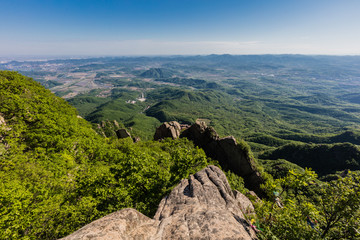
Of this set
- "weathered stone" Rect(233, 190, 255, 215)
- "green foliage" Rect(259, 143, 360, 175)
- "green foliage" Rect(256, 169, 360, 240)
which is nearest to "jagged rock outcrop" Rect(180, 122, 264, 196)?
"weathered stone" Rect(233, 190, 255, 215)

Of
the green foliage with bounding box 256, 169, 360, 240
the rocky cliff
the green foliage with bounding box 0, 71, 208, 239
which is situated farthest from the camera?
the rocky cliff

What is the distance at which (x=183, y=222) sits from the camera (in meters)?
14.3

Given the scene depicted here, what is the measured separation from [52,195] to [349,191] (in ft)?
101

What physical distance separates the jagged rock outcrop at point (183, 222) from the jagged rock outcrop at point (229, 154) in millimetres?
41082

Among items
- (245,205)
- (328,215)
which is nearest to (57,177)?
(245,205)

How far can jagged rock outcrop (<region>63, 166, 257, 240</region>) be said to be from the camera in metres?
12.0

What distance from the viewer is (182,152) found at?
28.8 meters

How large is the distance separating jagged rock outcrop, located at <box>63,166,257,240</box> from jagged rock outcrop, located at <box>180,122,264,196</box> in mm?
41082

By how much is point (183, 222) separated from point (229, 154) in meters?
49.2

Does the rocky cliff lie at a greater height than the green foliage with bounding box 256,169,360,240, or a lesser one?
lesser

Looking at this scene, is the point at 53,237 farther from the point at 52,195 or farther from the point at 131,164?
the point at 131,164

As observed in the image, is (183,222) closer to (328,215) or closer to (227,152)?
(328,215)

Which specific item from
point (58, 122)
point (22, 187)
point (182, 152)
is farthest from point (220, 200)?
point (58, 122)

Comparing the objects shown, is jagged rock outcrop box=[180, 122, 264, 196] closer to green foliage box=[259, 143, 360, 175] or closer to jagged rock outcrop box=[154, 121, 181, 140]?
jagged rock outcrop box=[154, 121, 181, 140]
